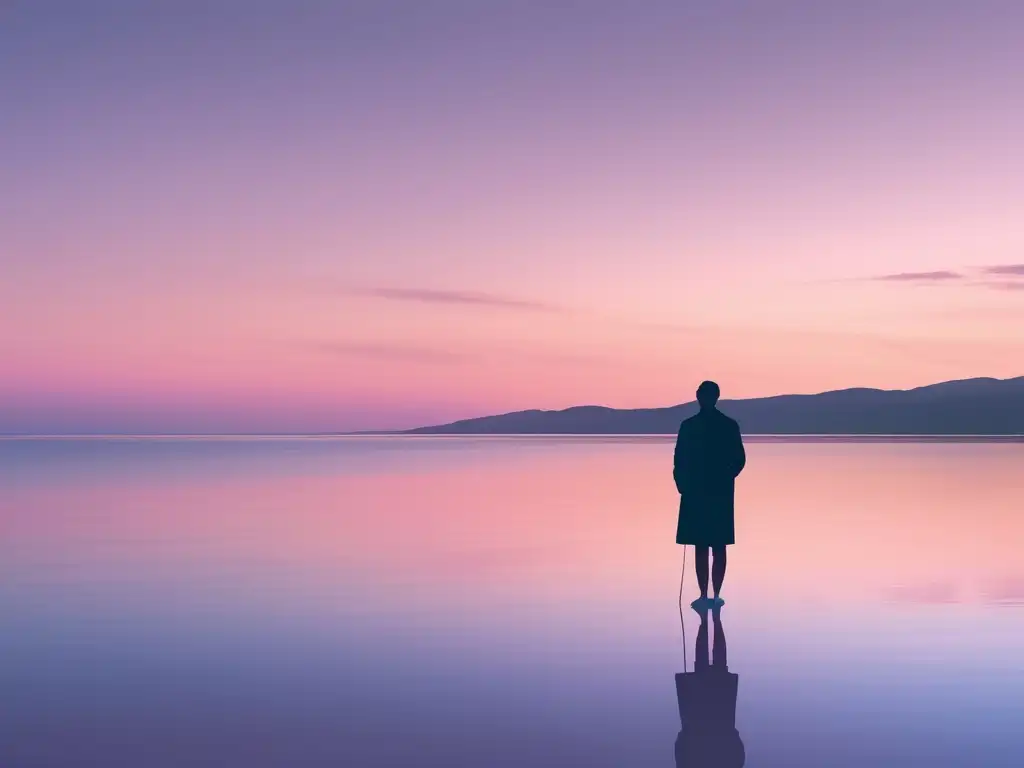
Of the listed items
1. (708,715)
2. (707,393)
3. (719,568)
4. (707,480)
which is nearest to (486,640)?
(708,715)

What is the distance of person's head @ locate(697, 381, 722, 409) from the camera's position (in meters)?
10.5

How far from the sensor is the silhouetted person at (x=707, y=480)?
399 inches

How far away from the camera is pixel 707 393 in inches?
412

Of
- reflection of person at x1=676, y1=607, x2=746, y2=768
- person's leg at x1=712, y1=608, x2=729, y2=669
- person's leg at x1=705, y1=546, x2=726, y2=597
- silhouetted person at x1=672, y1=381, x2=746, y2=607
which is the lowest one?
person's leg at x1=712, y1=608, x2=729, y2=669

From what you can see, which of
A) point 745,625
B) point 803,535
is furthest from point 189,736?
point 803,535

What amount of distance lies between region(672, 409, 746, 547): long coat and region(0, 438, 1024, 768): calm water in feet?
2.53

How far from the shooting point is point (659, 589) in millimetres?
10992

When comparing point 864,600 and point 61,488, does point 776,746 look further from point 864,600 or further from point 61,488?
point 61,488

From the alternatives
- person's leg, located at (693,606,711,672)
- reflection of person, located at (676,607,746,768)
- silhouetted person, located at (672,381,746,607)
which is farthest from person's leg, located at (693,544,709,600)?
reflection of person, located at (676,607,746,768)

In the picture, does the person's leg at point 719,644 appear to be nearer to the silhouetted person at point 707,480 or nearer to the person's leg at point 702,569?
the person's leg at point 702,569

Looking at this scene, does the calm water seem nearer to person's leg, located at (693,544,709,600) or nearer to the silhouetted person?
person's leg, located at (693,544,709,600)

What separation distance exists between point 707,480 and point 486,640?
10.2 feet

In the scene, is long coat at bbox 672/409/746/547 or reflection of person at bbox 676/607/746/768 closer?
reflection of person at bbox 676/607/746/768

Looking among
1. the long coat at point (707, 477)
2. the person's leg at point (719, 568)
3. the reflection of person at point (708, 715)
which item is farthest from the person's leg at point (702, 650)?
the long coat at point (707, 477)
